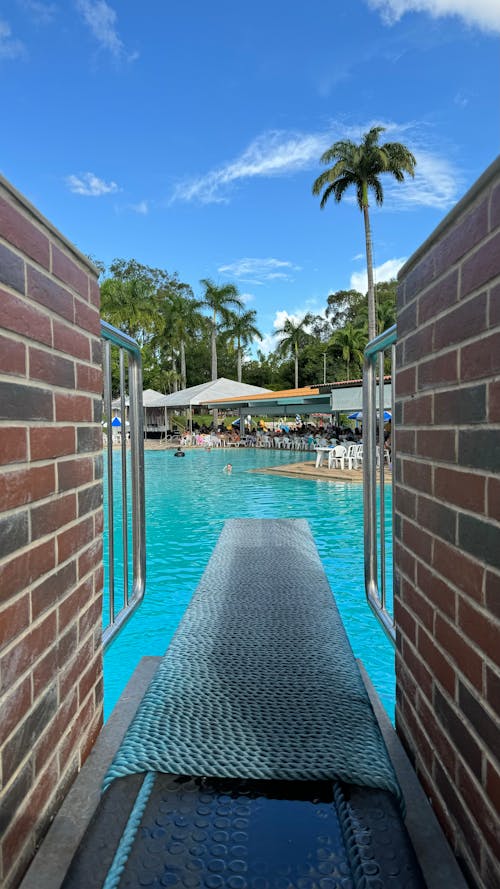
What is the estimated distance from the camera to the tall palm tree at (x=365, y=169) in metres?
22.9

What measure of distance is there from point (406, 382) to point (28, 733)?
1316 millimetres

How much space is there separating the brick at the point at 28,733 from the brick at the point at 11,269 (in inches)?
34.8

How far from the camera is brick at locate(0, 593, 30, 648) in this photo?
99 centimetres

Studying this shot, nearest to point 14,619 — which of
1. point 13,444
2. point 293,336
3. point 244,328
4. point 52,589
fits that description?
point 52,589

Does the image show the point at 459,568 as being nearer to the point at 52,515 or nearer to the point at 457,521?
the point at 457,521

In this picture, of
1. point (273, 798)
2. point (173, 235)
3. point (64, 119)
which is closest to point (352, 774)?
point (273, 798)

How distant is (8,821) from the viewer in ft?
3.32

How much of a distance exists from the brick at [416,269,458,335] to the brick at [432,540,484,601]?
55 centimetres

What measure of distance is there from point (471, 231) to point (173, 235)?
4428 cm

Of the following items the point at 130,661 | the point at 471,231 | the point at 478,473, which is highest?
the point at 471,231

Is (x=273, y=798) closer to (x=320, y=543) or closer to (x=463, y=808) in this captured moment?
(x=463, y=808)

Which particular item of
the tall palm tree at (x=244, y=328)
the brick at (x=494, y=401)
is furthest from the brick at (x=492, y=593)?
the tall palm tree at (x=244, y=328)

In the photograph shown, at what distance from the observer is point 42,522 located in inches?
47.1

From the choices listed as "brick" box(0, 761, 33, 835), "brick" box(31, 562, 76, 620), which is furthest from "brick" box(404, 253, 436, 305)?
"brick" box(0, 761, 33, 835)
